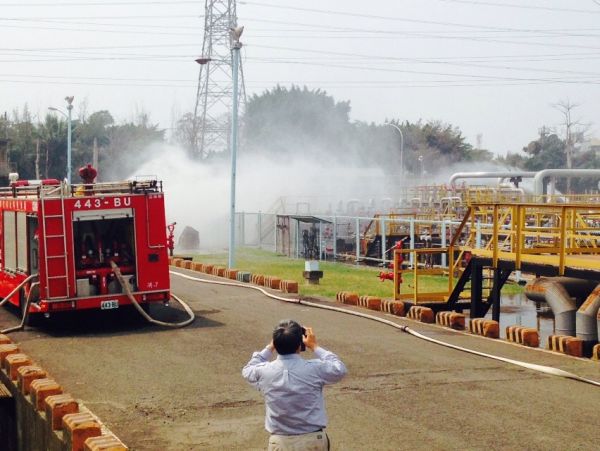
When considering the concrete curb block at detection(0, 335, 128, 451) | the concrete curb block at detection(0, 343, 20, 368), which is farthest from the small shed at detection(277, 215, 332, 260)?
the concrete curb block at detection(0, 335, 128, 451)

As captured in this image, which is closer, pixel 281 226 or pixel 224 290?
pixel 224 290

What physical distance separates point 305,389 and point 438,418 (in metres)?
3.63

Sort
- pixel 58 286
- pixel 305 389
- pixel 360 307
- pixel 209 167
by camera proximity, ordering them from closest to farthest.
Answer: pixel 305 389 < pixel 58 286 < pixel 360 307 < pixel 209 167

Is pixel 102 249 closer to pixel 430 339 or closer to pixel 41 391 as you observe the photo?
pixel 430 339

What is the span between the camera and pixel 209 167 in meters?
58.8

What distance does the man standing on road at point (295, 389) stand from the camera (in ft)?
20.1

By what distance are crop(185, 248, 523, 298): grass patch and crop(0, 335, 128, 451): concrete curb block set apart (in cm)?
979

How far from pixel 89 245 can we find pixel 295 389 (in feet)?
35.8

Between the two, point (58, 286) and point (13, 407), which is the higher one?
point (58, 286)

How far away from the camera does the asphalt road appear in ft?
29.2

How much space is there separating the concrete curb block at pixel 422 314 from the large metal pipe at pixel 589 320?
9.58 feet

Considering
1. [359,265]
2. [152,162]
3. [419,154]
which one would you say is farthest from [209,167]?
[419,154]

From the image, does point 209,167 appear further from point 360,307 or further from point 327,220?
point 360,307

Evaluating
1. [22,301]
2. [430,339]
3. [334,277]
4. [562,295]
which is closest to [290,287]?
[334,277]
